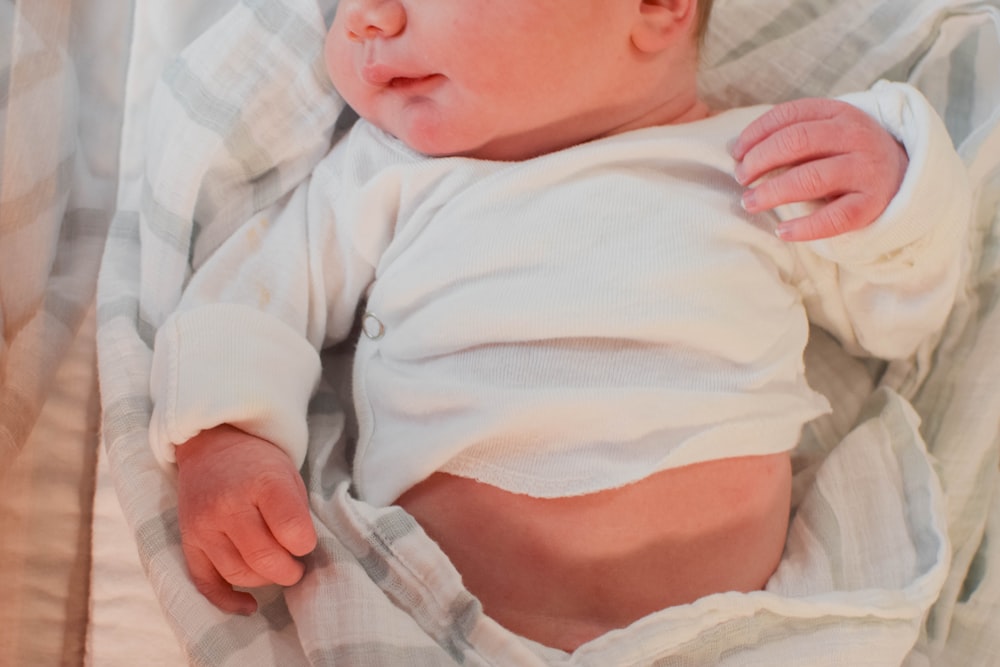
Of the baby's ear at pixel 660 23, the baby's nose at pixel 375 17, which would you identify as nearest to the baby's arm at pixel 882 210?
the baby's ear at pixel 660 23

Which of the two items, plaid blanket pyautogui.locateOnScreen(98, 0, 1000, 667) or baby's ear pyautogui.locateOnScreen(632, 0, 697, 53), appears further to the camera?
baby's ear pyautogui.locateOnScreen(632, 0, 697, 53)

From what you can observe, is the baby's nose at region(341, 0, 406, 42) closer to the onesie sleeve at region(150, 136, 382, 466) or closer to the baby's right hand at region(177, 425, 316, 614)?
the onesie sleeve at region(150, 136, 382, 466)

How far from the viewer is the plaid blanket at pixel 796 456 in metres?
0.79

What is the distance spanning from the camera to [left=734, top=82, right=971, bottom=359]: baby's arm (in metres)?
0.85

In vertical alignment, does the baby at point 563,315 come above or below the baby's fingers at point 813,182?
below

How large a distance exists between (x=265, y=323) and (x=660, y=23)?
41 centimetres

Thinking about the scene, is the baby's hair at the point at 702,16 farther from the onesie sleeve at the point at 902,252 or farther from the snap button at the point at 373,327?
the snap button at the point at 373,327

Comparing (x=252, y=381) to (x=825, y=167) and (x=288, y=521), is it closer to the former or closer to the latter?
(x=288, y=521)

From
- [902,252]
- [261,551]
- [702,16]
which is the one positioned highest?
[702,16]

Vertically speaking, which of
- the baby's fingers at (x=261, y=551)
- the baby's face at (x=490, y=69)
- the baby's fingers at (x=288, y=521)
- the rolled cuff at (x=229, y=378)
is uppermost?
the baby's face at (x=490, y=69)

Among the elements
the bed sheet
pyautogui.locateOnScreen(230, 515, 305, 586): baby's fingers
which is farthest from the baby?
the bed sheet

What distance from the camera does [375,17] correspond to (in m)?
0.87

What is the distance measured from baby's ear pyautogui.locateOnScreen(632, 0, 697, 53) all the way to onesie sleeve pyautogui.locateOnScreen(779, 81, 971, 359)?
154 millimetres

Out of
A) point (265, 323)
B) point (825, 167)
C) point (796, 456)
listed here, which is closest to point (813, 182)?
point (825, 167)
